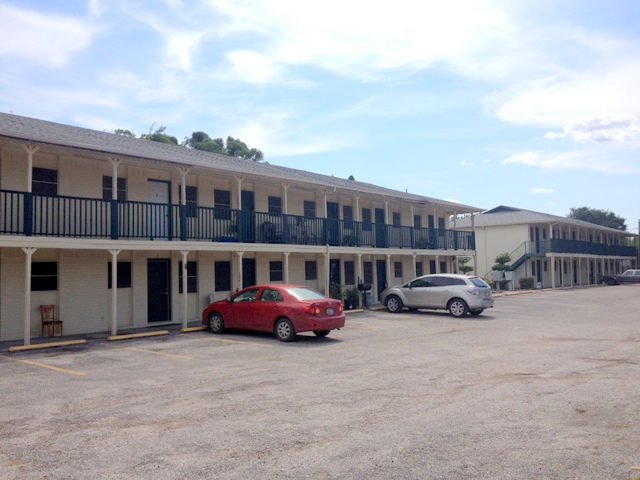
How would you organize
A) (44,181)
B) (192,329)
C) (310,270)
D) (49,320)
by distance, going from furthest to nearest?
(310,270)
(192,329)
(44,181)
(49,320)

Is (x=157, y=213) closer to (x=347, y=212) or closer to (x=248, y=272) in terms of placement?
(x=248, y=272)

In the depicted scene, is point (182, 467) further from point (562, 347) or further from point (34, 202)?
point (34, 202)

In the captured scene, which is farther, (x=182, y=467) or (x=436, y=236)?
(x=436, y=236)

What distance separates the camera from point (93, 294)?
51.8 ft

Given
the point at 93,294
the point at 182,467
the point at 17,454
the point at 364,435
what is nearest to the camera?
the point at 182,467

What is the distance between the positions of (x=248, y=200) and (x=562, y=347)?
12.2 metres

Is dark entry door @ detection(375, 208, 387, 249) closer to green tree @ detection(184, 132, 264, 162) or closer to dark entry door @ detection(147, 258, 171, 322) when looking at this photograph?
dark entry door @ detection(147, 258, 171, 322)

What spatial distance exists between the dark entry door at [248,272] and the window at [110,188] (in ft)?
16.9

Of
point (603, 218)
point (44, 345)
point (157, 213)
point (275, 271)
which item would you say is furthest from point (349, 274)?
point (603, 218)

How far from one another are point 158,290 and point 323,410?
1151cm

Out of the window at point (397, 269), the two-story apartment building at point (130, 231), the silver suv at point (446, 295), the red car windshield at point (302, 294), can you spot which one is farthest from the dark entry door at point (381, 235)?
the red car windshield at point (302, 294)

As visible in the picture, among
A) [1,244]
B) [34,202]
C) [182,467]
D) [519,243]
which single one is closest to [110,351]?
[1,244]

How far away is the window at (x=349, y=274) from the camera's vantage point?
83.5 feet

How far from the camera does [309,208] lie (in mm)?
23703
